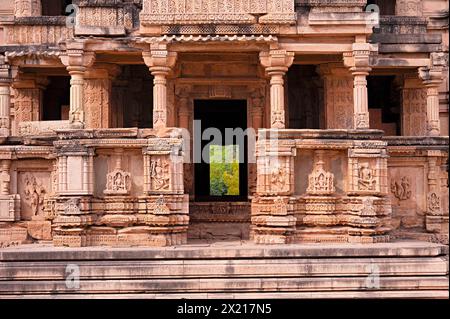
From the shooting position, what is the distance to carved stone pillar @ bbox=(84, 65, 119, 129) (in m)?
16.0

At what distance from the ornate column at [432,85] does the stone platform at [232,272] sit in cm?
388

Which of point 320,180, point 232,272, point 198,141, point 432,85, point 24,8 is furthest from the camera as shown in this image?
point 198,141

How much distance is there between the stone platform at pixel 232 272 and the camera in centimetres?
1235

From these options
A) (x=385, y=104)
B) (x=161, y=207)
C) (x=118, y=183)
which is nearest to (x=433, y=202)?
(x=385, y=104)

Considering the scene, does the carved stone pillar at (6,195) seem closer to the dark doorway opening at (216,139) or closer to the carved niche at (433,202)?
the dark doorway opening at (216,139)

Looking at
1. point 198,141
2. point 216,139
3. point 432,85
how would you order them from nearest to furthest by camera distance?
point 432,85, point 198,141, point 216,139

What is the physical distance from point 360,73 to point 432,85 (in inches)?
100

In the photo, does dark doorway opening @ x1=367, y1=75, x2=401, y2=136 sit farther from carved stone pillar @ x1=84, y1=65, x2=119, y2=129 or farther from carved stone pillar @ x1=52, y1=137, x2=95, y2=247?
carved stone pillar @ x1=52, y1=137, x2=95, y2=247

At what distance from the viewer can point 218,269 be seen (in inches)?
494

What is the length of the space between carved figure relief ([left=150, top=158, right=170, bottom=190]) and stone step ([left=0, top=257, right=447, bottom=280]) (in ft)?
5.16

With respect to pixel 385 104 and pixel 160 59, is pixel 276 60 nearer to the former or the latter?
pixel 160 59

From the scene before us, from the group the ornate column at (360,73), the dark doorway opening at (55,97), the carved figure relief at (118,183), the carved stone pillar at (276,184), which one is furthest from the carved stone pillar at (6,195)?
the ornate column at (360,73)

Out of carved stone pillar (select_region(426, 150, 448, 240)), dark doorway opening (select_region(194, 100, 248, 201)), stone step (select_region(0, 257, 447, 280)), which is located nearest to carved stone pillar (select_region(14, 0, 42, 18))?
dark doorway opening (select_region(194, 100, 248, 201))

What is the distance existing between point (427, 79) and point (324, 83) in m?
2.49
